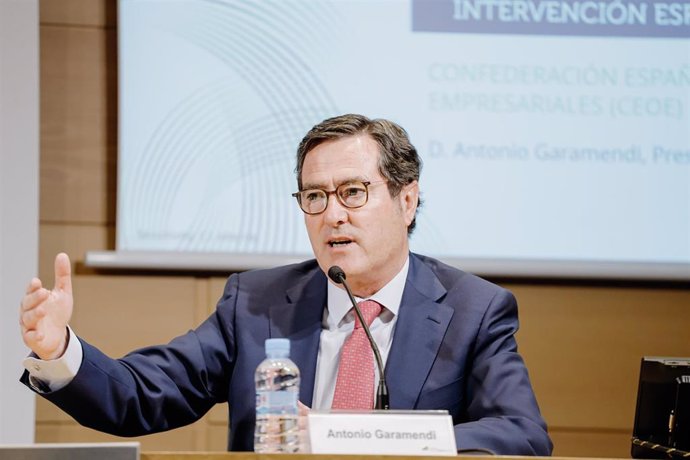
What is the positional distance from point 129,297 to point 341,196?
1.58m

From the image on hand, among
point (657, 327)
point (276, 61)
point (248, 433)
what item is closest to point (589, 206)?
point (657, 327)

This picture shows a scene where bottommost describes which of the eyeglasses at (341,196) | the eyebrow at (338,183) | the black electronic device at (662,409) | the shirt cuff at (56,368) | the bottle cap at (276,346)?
the black electronic device at (662,409)

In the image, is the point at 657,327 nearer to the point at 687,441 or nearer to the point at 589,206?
the point at 589,206

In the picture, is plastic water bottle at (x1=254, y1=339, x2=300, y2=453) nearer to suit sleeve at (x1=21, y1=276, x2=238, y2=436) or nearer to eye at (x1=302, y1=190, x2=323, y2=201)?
suit sleeve at (x1=21, y1=276, x2=238, y2=436)

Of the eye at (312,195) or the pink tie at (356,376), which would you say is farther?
the eye at (312,195)

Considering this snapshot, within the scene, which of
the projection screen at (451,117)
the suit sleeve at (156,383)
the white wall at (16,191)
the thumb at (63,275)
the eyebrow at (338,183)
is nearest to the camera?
the thumb at (63,275)

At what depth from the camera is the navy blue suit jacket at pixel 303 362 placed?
88.4 inches

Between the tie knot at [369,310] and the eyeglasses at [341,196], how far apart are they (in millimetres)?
254

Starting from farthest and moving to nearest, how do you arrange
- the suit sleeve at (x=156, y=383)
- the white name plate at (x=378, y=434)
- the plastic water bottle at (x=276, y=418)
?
the suit sleeve at (x=156, y=383) < the plastic water bottle at (x=276, y=418) < the white name plate at (x=378, y=434)

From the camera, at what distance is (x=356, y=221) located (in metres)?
2.50

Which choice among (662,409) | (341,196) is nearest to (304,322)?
(341,196)

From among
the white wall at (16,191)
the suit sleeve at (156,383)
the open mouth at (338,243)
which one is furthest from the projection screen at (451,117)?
the open mouth at (338,243)

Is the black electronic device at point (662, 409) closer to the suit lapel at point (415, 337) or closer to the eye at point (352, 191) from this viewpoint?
the suit lapel at point (415, 337)

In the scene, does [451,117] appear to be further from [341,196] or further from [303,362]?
[303,362]
